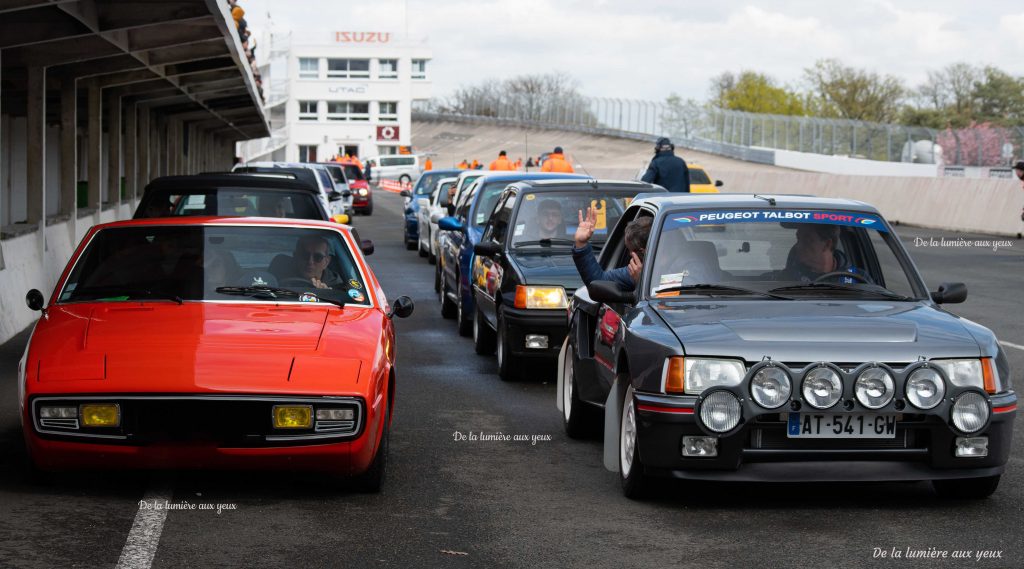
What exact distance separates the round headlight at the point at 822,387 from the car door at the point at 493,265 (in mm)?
5746

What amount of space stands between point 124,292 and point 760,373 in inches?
141

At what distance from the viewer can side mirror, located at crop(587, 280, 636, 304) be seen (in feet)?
24.6

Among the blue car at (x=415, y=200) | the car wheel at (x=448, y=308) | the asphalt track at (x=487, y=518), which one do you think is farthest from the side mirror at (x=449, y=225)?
the blue car at (x=415, y=200)

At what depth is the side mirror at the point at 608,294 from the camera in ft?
24.6

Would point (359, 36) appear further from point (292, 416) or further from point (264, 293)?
point (292, 416)

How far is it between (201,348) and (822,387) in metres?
2.85

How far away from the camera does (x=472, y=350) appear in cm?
1357

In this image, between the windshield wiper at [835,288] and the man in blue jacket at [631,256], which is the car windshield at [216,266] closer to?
the man in blue jacket at [631,256]

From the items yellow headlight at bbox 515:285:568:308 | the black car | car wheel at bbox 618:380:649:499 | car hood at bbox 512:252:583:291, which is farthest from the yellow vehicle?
car wheel at bbox 618:380:649:499

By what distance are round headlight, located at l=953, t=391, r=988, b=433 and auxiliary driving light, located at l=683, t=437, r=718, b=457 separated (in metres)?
1.10

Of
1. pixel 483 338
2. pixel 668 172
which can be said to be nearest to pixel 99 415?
pixel 483 338

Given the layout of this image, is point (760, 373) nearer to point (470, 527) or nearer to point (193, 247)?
point (470, 527)

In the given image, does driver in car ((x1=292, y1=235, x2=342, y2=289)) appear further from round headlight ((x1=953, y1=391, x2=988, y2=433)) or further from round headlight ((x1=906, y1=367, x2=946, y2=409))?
round headlight ((x1=953, y1=391, x2=988, y2=433))

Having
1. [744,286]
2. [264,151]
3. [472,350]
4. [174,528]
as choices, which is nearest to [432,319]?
[472,350]
